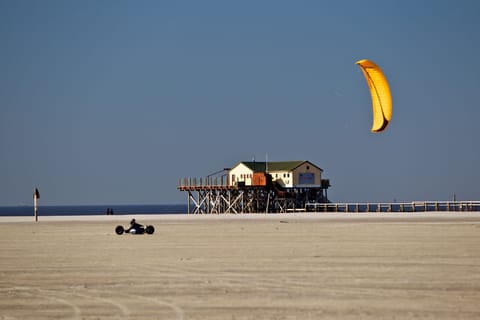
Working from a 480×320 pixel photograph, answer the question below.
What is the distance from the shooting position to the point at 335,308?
12.9 metres

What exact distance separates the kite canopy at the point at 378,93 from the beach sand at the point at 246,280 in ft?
38.0

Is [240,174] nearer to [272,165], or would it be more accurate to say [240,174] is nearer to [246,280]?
[272,165]

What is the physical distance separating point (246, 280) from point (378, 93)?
901 inches

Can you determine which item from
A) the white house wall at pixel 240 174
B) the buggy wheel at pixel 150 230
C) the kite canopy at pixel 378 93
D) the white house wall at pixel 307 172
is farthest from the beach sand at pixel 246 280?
the white house wall at pixel 240 174

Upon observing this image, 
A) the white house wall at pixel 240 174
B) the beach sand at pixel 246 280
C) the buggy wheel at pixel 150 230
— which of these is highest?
the white house wall at pixel 240 174

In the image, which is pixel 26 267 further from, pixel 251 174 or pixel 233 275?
pixel 251 174

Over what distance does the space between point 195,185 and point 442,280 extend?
78052mm

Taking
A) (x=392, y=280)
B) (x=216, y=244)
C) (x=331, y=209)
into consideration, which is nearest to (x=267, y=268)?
(x=392, y=280)

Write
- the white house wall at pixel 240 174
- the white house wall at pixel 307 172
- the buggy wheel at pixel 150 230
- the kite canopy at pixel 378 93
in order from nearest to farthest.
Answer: the buggy wheel at pixel 150 230
the kite canopy at pixel 378 93
the white house wall at pixel 307 172
the white house wall at pixel 240 174

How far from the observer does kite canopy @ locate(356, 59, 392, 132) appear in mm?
37156

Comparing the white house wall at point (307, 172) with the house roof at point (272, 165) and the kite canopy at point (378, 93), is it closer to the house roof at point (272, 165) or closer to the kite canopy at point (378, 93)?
the house roof at point (272, 165)

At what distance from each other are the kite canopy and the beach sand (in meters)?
11.6

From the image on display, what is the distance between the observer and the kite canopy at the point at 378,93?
3716 cm

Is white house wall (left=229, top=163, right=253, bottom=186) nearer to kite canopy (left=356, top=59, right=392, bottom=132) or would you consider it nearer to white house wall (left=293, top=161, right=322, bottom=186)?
white house wall (left=293, top=161, right=322, bottom=186)
